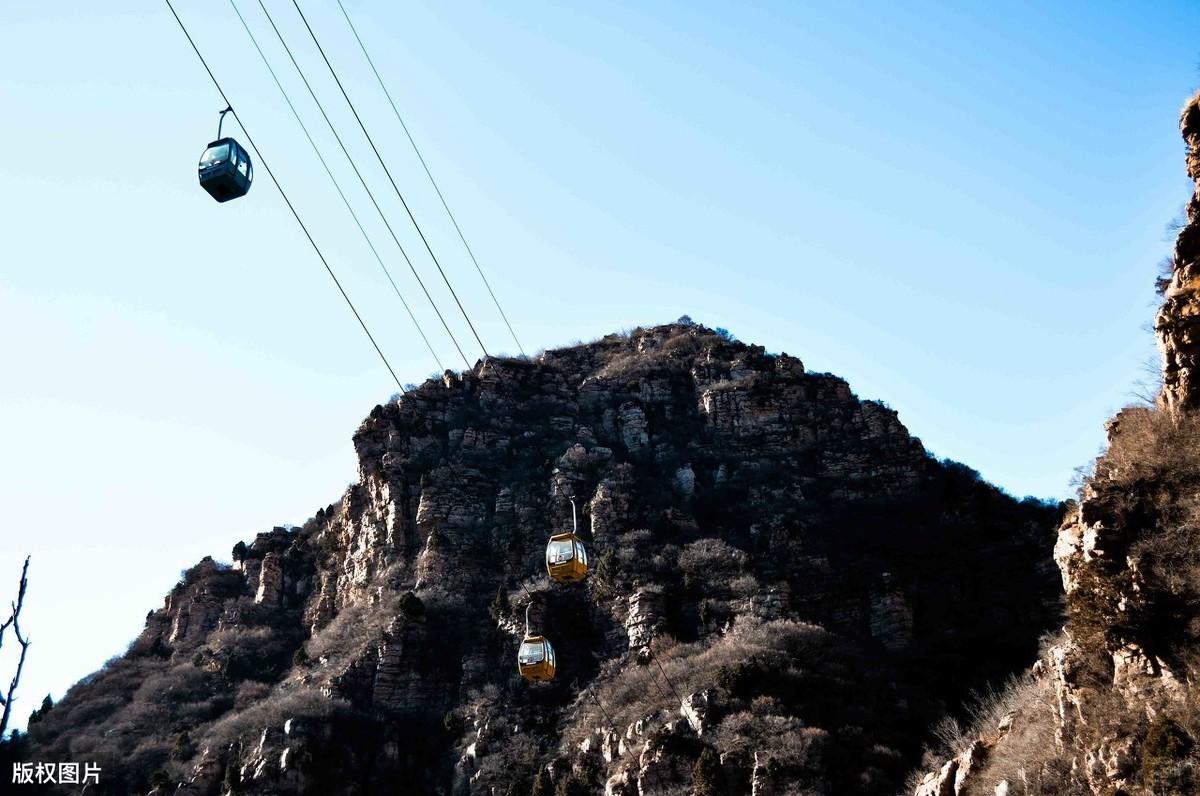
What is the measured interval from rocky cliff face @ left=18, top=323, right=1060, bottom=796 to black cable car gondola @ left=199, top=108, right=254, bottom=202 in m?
31.3

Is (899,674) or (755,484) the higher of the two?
(755,484)

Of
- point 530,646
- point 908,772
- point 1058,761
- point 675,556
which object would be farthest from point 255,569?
point 1058,761

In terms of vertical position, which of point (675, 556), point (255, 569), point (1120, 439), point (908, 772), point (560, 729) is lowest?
point (908, 772)

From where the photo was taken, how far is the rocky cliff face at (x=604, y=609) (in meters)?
50.9

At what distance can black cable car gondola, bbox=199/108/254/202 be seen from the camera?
22.0 meters

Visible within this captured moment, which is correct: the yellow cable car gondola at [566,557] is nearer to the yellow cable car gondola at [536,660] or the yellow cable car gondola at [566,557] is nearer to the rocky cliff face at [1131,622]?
the yellow cable car gondola at [536,660]

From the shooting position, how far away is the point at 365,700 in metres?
59.7

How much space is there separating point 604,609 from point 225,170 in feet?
143

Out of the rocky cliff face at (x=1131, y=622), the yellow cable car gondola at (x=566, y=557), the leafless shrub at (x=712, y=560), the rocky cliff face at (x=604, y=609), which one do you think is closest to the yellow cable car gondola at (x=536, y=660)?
the yellow cable car gondola at (x=566, y=557)

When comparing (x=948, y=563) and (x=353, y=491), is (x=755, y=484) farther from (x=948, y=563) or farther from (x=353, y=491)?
(x=353, y=491)

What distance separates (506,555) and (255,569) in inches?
862

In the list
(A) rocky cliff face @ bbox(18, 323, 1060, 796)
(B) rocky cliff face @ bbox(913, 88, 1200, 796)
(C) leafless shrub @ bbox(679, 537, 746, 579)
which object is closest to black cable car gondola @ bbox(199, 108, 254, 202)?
(B) rocky cliff face @ bbox(913, 88, 1200, 796)

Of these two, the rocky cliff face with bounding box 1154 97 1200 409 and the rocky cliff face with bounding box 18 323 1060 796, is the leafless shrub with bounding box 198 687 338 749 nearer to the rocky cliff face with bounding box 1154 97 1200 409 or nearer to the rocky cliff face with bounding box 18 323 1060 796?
the rocky cliff face with bounding box 18 323 1060 796

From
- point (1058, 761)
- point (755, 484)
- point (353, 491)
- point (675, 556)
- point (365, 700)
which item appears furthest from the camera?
point (353, 491)
